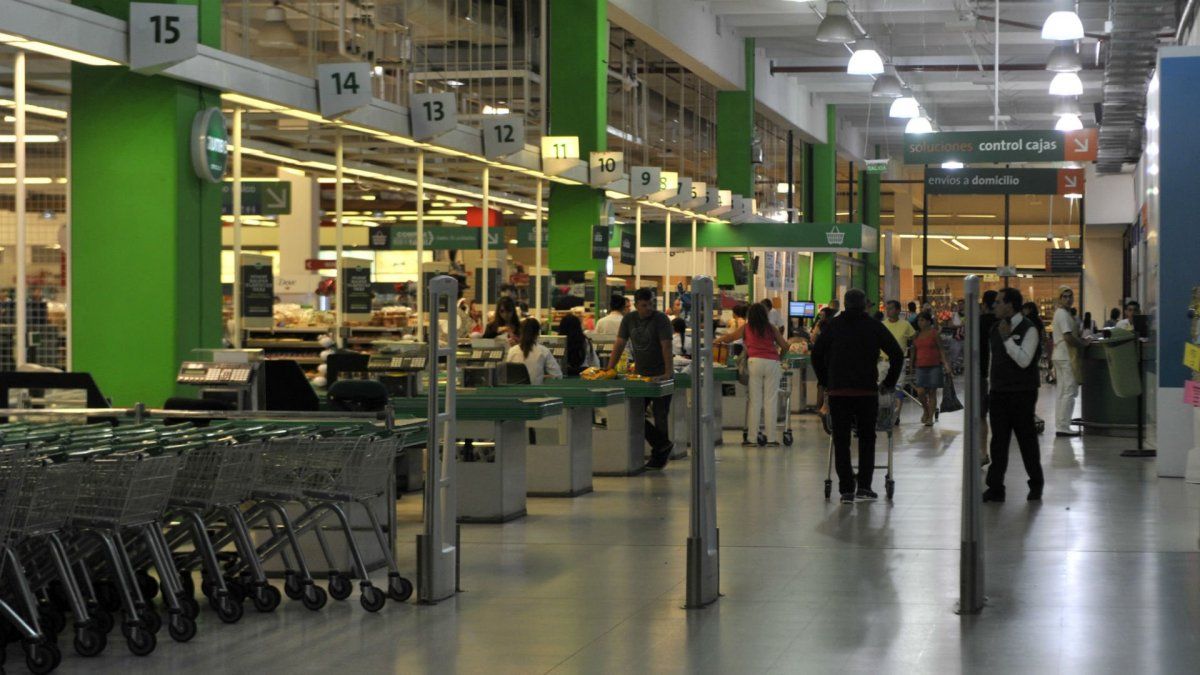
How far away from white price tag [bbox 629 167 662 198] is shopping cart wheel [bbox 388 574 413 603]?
1472 centimetres

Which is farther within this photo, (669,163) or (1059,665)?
(669,163)

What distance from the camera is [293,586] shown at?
23.3ft

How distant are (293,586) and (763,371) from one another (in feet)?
29.7

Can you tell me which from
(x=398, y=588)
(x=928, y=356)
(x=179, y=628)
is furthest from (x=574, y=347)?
(x=179, y=628)

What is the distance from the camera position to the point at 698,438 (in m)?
7.09

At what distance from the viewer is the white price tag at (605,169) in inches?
780

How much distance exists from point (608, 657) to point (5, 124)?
663 cm

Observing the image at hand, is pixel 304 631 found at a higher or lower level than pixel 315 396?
lower

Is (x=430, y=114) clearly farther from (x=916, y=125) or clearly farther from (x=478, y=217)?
(x=916, y=125)

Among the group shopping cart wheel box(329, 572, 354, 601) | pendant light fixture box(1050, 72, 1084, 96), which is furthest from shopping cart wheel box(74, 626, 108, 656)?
pendant light fixture box(1050, 72, 1084, 96)

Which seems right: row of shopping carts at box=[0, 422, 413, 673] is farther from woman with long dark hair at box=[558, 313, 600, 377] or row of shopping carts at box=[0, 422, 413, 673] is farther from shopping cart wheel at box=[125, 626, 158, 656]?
woman with long dark hair at box=[558, 313, 600, 377]

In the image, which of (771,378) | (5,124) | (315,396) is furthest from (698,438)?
(771,378)

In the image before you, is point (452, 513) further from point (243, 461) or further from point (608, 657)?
point (608, 657)

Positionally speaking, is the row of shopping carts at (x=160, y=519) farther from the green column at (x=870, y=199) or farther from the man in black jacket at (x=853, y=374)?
the green column at (x=870, y=199)
